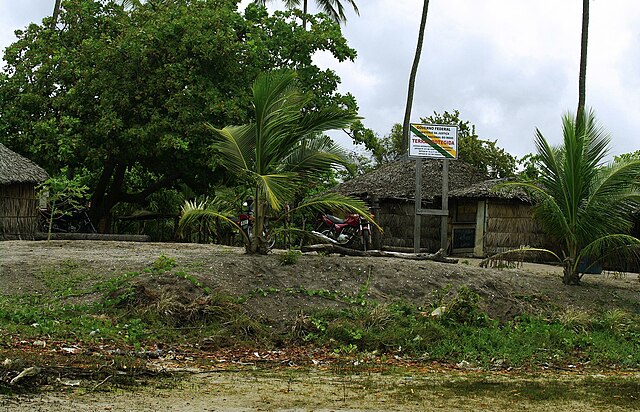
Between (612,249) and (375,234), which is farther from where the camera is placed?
(375,234)

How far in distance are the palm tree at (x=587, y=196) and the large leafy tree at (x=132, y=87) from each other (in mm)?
9865

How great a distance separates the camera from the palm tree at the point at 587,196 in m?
15.1

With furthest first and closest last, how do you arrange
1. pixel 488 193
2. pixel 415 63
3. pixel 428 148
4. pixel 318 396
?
pixel 415 63, pixel 488 193, pixel 428 148, pixel 318 396

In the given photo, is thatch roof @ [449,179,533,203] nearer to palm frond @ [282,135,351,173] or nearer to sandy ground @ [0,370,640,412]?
palm frond @ [282,135,351,173]

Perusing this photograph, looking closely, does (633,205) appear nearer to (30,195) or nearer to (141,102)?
(141,102)

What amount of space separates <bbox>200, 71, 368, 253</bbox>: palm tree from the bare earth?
3.13 ft

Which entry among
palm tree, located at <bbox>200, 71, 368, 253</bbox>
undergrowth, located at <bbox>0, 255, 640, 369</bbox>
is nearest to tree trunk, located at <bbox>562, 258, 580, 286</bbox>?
undergrowth, located at <bbox>0, 255, 640, 369</bbox>

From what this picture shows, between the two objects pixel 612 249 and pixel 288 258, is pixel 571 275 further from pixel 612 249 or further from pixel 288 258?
pixel 288 258

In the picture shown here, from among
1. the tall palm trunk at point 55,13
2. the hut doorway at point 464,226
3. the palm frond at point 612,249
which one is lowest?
the palm frond at point 612,249

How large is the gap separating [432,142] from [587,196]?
550 cm

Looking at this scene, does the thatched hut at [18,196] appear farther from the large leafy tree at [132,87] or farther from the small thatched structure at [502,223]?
the small thatched structure at [502,223]

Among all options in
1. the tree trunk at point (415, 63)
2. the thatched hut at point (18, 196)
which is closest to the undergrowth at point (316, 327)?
the thatched hut at point (18, 196)

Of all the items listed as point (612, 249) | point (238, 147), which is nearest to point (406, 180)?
point (612, 249)

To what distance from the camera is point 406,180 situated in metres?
26.8
